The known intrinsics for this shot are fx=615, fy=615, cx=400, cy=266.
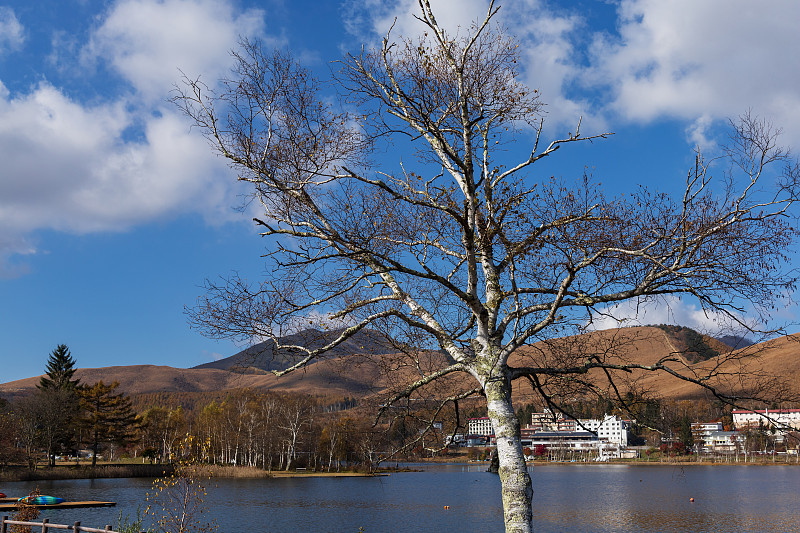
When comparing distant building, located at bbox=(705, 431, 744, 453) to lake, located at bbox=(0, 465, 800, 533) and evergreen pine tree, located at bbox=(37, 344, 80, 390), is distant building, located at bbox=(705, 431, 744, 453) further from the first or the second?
evergreen pine tree, located at bbox=(37, 344, 80, 390)

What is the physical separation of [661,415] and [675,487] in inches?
Answer: 2791

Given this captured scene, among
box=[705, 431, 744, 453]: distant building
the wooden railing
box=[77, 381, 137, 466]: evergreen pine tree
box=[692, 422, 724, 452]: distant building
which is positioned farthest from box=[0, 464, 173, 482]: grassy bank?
box=[705, 431, 744, 453]: distant building

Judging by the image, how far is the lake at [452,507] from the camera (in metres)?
38.1

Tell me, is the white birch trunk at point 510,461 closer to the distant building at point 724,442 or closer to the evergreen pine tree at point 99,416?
the evergreen pine tree at point 99,416

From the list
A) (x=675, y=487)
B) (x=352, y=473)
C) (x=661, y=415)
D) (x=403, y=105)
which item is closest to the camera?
(x=403, y=105)

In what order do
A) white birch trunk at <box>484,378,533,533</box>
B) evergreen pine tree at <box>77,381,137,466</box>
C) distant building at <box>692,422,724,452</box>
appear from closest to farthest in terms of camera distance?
A: white birch trunk at <box>484,378,533,533</box> → evergreen pine tree at <box>77,381,137,466</box> → distant building at <box>692,422,724,452</box>

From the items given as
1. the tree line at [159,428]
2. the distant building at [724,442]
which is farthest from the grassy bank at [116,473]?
the distant building at [724,442]

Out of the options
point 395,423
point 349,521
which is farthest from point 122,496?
point 395,423

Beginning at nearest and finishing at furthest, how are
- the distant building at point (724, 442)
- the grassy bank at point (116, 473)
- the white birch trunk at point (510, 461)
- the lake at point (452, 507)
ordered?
the white birch trunk at point (510, 461) < the lake at point (452, 507) < the grassy bank at point (116, 473) < the distant building at point (724, 442)

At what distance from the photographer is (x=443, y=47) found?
929cm

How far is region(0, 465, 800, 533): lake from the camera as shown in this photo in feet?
125

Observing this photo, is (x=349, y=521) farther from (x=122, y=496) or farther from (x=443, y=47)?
(x=443, y=47)

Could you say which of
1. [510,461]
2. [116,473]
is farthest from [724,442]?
[510,461]

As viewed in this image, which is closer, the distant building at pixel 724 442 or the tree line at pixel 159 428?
the tree line at pixel 159 428
